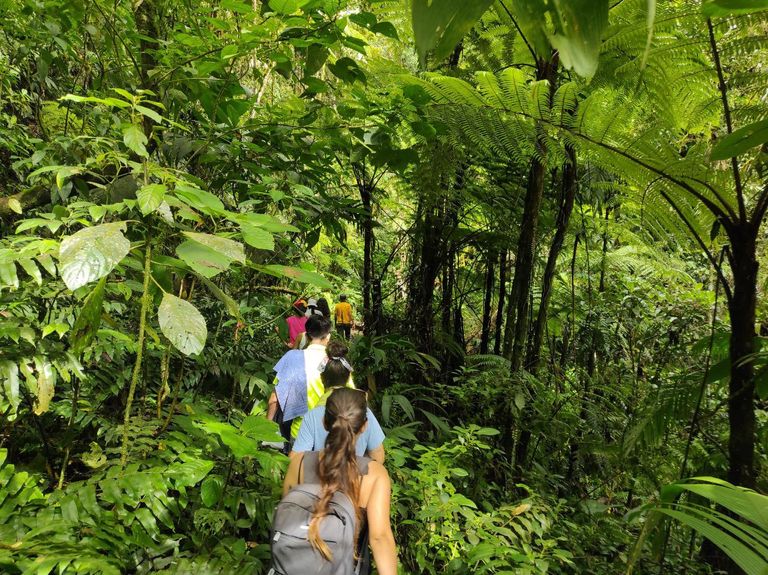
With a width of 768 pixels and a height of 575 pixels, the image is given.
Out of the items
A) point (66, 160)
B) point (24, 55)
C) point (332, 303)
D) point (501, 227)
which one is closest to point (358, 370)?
point (501, 227)

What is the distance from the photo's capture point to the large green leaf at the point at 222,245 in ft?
4.10

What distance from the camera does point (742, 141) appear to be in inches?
50.2

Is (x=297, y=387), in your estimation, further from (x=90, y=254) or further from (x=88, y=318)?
(x=90, y=254)

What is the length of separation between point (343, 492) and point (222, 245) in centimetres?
99

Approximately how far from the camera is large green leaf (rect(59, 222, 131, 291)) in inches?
43.6

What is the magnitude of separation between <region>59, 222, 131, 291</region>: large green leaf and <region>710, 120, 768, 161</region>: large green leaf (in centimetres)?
160

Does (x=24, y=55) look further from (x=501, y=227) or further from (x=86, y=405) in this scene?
(x=501, y=227)

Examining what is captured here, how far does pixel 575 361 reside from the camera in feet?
16.7

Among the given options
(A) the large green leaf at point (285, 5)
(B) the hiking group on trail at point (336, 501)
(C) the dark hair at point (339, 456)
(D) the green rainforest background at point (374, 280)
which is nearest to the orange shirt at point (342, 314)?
(D) the green rainforest background at point (374, 280)

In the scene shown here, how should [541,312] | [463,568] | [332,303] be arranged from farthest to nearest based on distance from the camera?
[332,303]
[541,312]
[463,568]

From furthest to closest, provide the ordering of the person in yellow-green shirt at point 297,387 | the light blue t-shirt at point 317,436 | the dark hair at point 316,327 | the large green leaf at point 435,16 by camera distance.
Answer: the dark hair at point 316,327 → the person in yellow-green shirt at point 297,387 → the light blue t-shirt at point 317,436 → the large green leaf at point 435,16

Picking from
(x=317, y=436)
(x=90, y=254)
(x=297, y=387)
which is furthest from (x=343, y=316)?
(x=90, y=254)

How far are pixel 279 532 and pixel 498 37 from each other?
3901 millimetres

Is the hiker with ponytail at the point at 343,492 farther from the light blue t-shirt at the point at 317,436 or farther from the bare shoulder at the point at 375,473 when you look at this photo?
the light blue t-shirt at the point at 317,436
